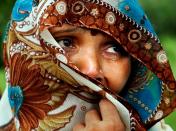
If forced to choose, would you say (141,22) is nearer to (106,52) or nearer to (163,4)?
(106,52)

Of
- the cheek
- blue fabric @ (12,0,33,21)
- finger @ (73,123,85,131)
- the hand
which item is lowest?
finger @ (73,123,85,131)

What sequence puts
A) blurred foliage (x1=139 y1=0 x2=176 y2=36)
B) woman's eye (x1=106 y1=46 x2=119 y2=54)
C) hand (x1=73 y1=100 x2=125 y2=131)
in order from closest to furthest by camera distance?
1. hand (x1=73 y1=100 x2=125 y2=131)
2. woman's eye (x1=106 y1=46 x2=119 y2=54)
3. blurred foliage (x1=139 y1=0 x2=176 y2=36)

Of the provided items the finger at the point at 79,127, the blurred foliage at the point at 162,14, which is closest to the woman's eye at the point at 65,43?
the finger at the point at 79,127

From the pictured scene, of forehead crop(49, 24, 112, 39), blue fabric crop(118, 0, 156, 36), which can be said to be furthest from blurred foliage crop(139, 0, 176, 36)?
forehead crop(49, 24, 112, 39)

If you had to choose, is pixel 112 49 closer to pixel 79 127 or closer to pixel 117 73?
pixel 117 73

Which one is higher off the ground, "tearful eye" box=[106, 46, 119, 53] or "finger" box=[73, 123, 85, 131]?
"tearful eye" box=[106, 46, 119, 53]

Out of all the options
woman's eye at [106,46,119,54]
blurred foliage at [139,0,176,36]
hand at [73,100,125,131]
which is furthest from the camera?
blurred foliage at [139,0,176,36]

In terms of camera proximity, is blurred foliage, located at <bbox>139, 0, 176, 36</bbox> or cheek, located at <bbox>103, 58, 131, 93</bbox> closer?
cheek, located at <bbox>103, 58, 131, 93</bbox>

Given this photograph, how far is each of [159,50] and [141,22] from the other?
0.33 ft

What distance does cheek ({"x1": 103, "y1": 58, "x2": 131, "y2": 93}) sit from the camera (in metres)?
2.08

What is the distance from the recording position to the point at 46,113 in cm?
209

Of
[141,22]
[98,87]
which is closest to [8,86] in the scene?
[98,87]

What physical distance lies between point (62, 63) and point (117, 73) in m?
0.17

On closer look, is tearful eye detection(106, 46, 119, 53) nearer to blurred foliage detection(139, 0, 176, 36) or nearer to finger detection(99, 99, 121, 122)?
finger detection(99, 99, 121, 122)
